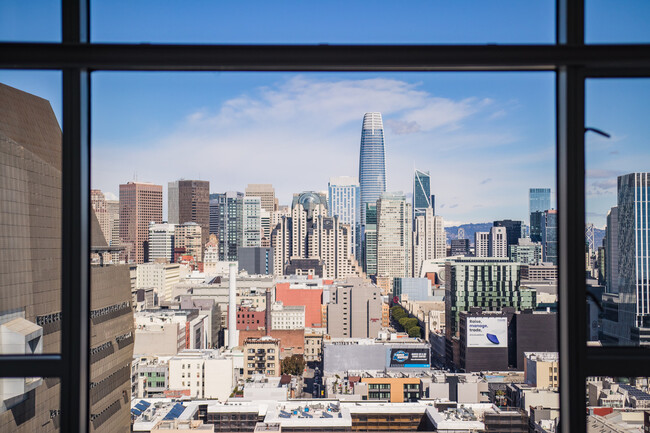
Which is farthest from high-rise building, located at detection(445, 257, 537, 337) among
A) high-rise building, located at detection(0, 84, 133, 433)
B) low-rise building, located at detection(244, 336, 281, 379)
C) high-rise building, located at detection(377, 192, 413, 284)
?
high-rise building, located at detection(0, 84, 133, 433)

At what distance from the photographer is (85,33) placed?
582 mm

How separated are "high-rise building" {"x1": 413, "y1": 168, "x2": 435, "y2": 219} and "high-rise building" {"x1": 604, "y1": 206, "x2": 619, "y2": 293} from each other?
53.6 ft

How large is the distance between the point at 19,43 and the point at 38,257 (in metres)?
0.26

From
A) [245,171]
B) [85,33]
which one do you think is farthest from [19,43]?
[245,171]

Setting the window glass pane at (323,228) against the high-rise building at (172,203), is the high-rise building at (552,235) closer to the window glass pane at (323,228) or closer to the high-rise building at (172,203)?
the window glass pane at (323,228)

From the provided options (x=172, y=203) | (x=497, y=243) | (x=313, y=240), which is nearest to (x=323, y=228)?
(x=313, y=240)

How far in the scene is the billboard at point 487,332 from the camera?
8.89 m

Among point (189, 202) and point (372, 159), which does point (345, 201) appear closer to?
point (372, 159)

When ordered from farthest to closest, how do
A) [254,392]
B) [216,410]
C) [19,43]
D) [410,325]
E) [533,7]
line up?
[410,325] < [254,392] < [216,410] < [533,7] < [19,43]

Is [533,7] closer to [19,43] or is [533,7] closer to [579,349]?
[579,349]

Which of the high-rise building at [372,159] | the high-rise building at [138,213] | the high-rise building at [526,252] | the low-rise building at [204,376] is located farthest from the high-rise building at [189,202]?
the high-rise building at [372,159]

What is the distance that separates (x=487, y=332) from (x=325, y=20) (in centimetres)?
931

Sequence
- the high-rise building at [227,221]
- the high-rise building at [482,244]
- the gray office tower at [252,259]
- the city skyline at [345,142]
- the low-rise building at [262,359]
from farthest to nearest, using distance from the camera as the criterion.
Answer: the gray office tower at [252,259]
the high-rise building at [227,221]
the high-rise building at [482,244]
the city skyline at [345,142]
the low-rise building at [262,359]

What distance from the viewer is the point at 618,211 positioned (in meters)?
0.64
